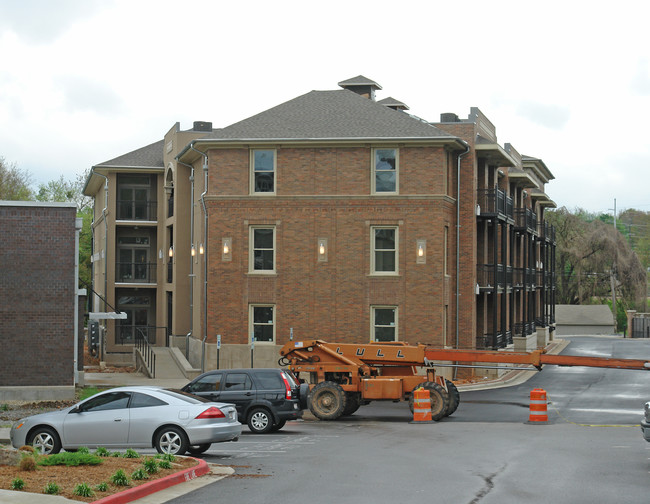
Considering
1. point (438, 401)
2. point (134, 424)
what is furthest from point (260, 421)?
point (134, 424)

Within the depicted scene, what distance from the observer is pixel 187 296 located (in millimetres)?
44531

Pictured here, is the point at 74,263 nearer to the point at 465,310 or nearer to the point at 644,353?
the point at 465,310

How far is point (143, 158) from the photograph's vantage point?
5031cm

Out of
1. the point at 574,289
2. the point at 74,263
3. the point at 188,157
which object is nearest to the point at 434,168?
the point at 188,157

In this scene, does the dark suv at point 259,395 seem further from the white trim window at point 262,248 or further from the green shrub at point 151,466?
the white trim window at point 262,248

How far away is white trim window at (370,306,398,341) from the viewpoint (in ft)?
124

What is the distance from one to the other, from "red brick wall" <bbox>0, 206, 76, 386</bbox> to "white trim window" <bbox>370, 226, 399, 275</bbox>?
13183mm

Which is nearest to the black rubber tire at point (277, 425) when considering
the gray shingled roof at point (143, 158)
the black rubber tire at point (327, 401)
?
the black rubber tire at point (327, 401)

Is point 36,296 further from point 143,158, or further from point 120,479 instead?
point 143,158

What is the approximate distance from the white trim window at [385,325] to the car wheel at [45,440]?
70.2ft

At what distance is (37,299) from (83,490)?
57.3 feet

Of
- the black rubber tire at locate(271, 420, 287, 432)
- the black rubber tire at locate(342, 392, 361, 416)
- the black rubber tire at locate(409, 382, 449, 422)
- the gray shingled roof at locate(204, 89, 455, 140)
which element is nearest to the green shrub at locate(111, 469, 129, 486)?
the black rubber tire at locate(271, 420, 287, 432)

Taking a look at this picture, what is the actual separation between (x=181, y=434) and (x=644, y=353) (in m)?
43.9

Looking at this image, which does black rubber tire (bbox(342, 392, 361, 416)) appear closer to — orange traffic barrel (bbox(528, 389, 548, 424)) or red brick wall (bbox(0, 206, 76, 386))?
orange traffic barrel (bbox(528, 389, 548, 424))
